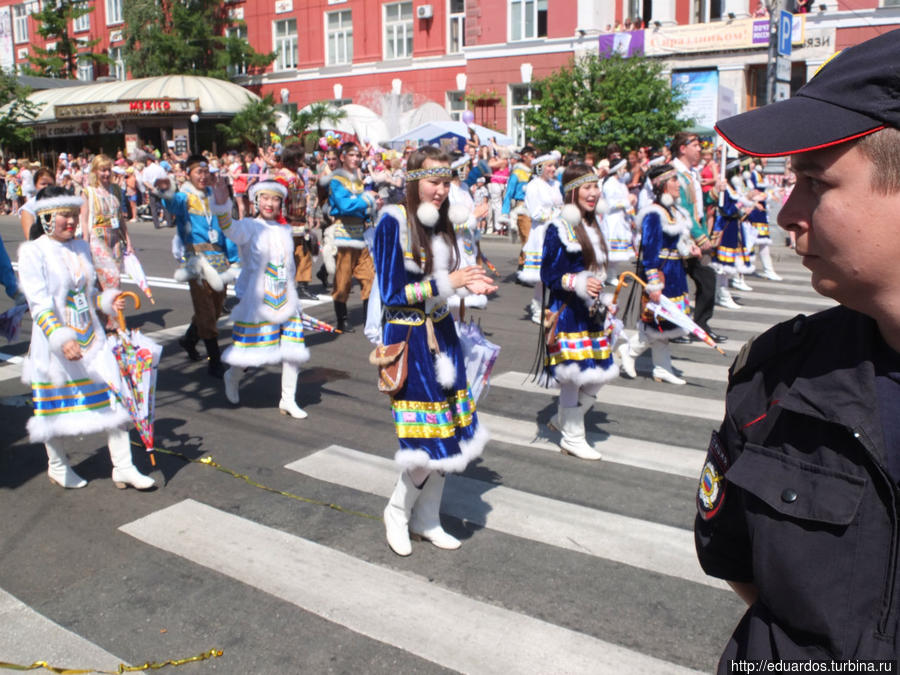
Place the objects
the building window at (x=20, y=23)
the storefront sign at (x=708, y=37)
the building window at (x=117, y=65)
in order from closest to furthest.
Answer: the storefront sign at (x=708, y=37) < the building window at (x=117, y=65) < the building window at (x=20, y=23)

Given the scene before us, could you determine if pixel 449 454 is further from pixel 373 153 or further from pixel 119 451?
pixel 373 153

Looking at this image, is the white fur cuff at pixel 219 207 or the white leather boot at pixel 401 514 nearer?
the white leather boot at pixel 401 514

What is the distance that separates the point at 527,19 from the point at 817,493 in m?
33.2

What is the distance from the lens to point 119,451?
201 inches

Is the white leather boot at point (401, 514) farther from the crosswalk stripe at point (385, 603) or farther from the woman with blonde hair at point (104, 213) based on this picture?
the woman with blonde hair at point (104, 213)

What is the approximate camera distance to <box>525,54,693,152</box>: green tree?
2087 centimetres

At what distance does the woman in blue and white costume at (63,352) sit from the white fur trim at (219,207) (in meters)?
2.84

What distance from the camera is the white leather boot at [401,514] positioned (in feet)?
14.0

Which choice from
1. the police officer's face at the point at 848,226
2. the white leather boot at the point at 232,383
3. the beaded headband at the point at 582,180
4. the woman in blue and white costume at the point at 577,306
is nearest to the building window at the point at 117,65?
the white leather boot at the point at 232,383

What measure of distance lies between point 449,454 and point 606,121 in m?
18.5

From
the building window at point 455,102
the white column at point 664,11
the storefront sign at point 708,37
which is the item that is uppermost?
the white column at point 664,11

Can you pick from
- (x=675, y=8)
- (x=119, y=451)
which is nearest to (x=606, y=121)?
(x=675, y=8)

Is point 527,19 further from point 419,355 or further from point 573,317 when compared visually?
point 419,355

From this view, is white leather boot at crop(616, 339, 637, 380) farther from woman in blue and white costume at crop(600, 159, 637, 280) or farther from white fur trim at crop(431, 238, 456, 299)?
white fur trim at crop(431, 238, 456, 299)
